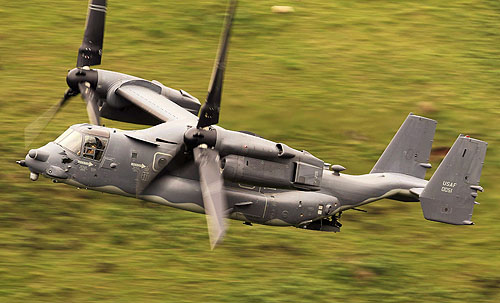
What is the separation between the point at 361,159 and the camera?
40406mm

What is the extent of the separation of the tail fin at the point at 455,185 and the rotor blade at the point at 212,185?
7564 mm

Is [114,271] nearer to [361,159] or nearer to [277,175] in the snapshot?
[277,175]

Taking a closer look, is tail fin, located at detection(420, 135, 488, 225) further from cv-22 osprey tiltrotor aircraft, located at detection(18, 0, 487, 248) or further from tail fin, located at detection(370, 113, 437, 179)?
tail fin, located at detection(370, 113, 437, 179)

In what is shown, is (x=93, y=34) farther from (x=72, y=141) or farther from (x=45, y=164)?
(x=45, y=164)

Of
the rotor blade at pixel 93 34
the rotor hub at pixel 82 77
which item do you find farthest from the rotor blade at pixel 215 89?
the rotor blade at pixel 93 34

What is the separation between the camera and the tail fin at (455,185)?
3133cm

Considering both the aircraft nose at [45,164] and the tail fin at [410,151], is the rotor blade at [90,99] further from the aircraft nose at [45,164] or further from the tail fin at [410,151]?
the tail fin at [410,151]

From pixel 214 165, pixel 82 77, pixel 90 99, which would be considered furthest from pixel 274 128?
pixel 214 165

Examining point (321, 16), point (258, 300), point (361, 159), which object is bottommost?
point (258, 300)

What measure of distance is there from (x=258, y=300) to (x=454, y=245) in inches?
374

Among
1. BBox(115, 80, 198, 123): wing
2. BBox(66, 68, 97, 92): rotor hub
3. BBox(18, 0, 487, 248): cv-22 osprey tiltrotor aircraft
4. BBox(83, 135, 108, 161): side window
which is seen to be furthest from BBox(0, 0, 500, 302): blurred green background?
BBox(66, 68, 97, 92): rotor hub

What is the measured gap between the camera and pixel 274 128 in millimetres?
42062


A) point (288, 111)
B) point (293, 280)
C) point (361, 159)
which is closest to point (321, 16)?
point (288, 111)

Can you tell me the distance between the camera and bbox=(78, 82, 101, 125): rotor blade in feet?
104
